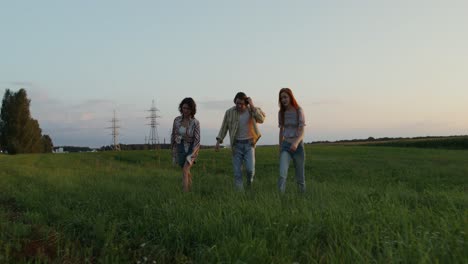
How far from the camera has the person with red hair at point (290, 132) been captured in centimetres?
833

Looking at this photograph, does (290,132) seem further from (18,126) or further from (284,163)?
(18,126)

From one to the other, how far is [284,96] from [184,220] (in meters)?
3.88

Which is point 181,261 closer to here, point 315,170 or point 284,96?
point 284,96

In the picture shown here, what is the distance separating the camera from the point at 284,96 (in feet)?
27.6

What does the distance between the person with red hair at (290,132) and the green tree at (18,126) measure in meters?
67.9

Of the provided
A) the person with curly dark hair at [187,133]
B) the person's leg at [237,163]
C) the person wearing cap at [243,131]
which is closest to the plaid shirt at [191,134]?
the person with curly dark hair at [187,133]

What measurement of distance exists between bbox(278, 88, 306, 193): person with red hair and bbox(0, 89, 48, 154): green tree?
223 feet

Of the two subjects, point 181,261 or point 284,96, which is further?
point 284,96

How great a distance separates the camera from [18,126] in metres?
68.7

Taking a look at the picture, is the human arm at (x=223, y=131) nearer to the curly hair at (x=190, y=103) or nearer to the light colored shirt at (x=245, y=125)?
the light colored shirt at (x=245, y=125)

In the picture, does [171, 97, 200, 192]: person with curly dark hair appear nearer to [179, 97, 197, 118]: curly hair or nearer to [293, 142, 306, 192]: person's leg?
[179, 97, 197, 118]: curly hair

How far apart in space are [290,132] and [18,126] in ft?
228

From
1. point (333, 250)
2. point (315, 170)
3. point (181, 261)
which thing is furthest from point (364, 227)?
point (315, 170)

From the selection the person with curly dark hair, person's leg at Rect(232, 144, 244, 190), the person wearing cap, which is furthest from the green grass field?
the person with curly dark hair
